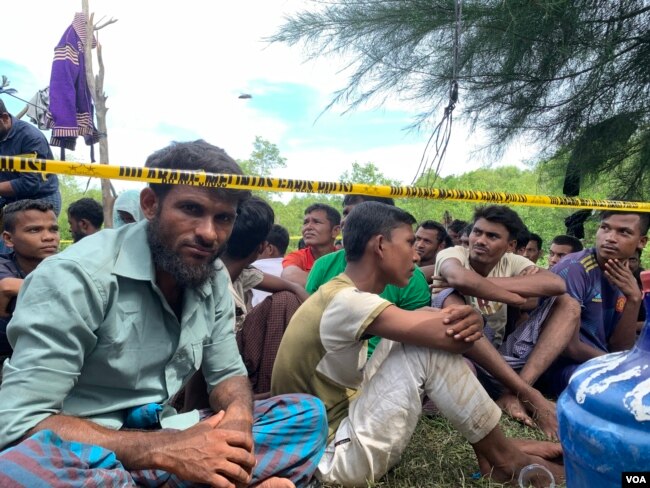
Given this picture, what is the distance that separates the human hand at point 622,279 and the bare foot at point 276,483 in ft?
7.50

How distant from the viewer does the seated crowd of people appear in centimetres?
146

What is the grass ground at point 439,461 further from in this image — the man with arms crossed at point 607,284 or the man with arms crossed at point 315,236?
the man with arms crossed at point 315,236

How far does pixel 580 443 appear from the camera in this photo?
3.75 feet

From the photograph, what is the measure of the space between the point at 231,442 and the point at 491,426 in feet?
3.02

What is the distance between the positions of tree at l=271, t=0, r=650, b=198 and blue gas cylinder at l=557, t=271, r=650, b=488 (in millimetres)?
2818

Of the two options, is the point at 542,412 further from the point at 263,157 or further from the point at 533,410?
the point at 263,157

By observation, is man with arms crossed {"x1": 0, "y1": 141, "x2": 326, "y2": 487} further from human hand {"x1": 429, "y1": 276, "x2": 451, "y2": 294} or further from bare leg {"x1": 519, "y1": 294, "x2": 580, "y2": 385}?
bare leg {"x1": 519, "y1": 294, "x2": 580, "y2": 385}

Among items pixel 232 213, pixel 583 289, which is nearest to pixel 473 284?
pixel 583 289

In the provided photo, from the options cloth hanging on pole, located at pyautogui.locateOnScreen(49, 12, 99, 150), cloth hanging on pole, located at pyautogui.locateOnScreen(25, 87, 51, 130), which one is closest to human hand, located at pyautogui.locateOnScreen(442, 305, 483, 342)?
cloth hanging on pole, located at pyautogui.locateOnScreen(49, 12, 99, 150)

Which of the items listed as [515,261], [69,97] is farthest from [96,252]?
[69,97]

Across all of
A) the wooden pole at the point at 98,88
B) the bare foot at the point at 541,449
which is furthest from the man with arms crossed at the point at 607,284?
the wooden pole at the point at 98,88

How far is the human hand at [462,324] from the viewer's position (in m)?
1.86

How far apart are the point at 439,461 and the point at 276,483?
76 centimetres

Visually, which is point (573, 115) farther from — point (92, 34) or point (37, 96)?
point (92, 34)
